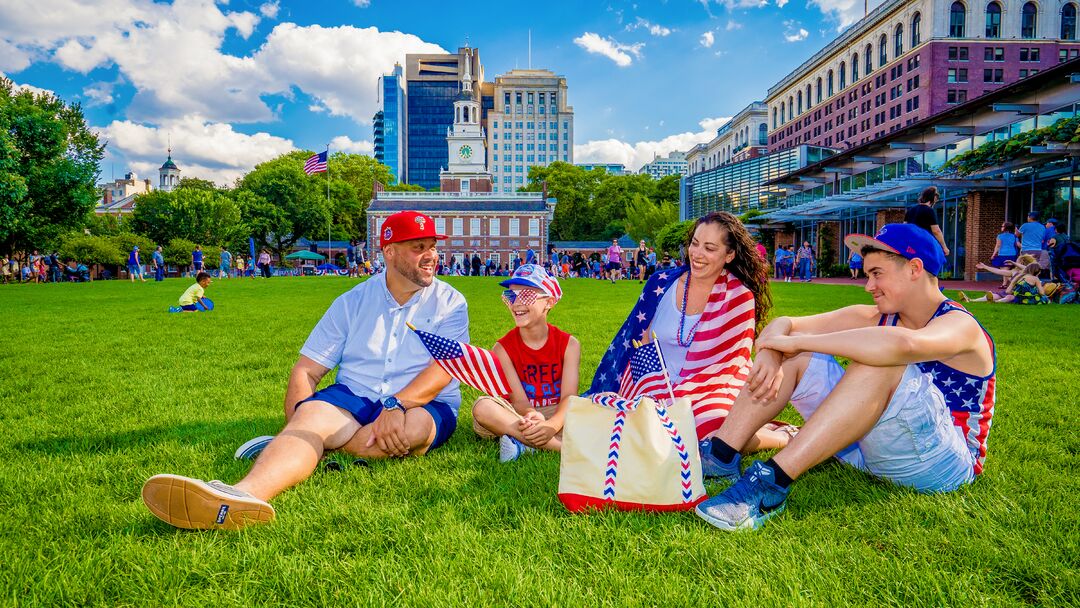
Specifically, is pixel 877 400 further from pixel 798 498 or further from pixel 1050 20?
pixel 1050 20

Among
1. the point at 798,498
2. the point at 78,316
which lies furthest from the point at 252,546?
the point at 78,316

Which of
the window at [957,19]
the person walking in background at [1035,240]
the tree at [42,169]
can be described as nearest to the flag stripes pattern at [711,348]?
the person walking in background at [1035,240]

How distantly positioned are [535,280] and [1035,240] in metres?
12.9

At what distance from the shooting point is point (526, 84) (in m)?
128

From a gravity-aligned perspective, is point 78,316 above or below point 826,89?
below

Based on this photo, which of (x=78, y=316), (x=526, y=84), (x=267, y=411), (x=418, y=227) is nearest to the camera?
(x=418, y=227)

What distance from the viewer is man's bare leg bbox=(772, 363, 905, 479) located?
2375 mm

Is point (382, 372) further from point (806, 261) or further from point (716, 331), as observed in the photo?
point (806, 261)

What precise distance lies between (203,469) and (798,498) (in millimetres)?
2830

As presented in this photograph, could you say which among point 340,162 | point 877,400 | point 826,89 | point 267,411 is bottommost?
point 267,411

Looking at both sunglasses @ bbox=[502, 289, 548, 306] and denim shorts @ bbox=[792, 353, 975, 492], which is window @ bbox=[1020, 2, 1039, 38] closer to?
denim shorts @ bbox=[792, 353, 975, 492]

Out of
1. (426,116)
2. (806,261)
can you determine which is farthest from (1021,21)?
(426,116)

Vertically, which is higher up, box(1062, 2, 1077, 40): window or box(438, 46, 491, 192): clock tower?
box(1062, 2, 1077, 40): window

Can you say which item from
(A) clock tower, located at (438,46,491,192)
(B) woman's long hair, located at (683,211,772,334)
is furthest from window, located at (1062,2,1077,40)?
(B) woman's long hair, located at (683,211,772,334)
